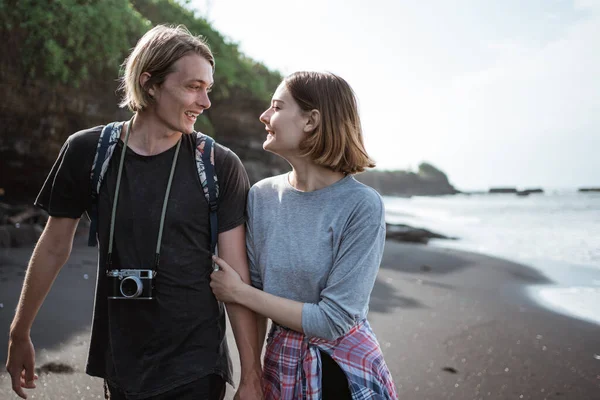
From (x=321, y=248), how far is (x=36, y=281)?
1.35 m

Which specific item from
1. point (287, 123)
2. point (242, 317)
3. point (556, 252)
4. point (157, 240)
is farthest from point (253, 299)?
point (556, 252)

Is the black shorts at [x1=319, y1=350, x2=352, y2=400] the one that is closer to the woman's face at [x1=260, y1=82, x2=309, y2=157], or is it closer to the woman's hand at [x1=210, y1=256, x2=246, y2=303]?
the woman's hand at [x1=210, y1=256, x2=246, y2=303]

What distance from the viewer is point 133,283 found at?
2025mm

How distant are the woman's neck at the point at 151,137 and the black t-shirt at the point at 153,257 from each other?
4cm

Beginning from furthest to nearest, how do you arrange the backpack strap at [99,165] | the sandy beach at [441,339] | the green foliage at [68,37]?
the green foliage at [68,37] → the sandy beach at [441,339] → the backpack strap at [99,165]

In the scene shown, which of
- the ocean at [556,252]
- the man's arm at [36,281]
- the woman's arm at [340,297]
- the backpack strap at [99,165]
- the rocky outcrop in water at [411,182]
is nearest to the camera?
the woman's arm at [340,297]

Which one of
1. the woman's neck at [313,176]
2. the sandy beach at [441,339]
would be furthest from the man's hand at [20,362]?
the woman's neck at [313,176]

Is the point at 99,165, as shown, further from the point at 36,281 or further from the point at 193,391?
the point at 193,391

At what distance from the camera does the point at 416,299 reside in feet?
24.2

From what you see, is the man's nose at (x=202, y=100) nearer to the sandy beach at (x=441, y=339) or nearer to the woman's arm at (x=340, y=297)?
the woman's arm at (x=340, y=297)

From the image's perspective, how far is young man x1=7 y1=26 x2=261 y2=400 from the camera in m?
2.08

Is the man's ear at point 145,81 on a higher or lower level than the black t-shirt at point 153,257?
higher

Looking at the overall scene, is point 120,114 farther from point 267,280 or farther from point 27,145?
point 267,280

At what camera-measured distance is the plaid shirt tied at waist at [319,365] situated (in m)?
2.02
